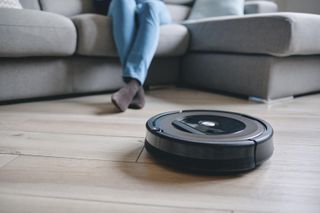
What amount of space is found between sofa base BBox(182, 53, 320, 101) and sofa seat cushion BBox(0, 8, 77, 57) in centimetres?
75

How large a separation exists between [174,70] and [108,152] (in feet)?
3.93

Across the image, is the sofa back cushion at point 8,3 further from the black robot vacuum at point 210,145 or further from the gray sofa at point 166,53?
the black robot vacuum at point 210,145

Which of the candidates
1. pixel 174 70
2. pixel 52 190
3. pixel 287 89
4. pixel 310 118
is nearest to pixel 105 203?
pixel 52 190

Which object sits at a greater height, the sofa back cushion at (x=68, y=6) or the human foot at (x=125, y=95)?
the sofa back cushion at (x=68, y=6)

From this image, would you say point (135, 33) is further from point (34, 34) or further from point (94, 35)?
point (34, 34)

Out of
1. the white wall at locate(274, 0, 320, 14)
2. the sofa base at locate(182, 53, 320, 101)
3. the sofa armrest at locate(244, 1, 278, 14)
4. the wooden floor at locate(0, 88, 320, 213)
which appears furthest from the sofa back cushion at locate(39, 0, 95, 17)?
the white wall at locate(274, 0, 320, 14)

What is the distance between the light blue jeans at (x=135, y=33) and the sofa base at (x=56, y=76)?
21 centimetres

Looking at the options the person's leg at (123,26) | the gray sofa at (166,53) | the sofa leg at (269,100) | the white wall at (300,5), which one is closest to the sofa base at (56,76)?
the gray sofa at (166,53)

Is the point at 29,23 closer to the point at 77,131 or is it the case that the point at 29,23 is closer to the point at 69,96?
the point at 69,96

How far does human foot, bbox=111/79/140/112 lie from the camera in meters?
1.20

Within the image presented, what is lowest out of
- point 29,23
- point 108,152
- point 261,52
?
point 108,152

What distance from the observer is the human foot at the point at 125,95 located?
47.0 inches

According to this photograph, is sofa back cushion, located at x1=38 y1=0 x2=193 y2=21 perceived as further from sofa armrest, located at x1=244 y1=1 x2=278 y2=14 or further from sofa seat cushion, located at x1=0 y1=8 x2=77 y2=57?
sofa armrest, located at x1=244 y1=1 x2=278 y2=14

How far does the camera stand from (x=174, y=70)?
1.90 m
